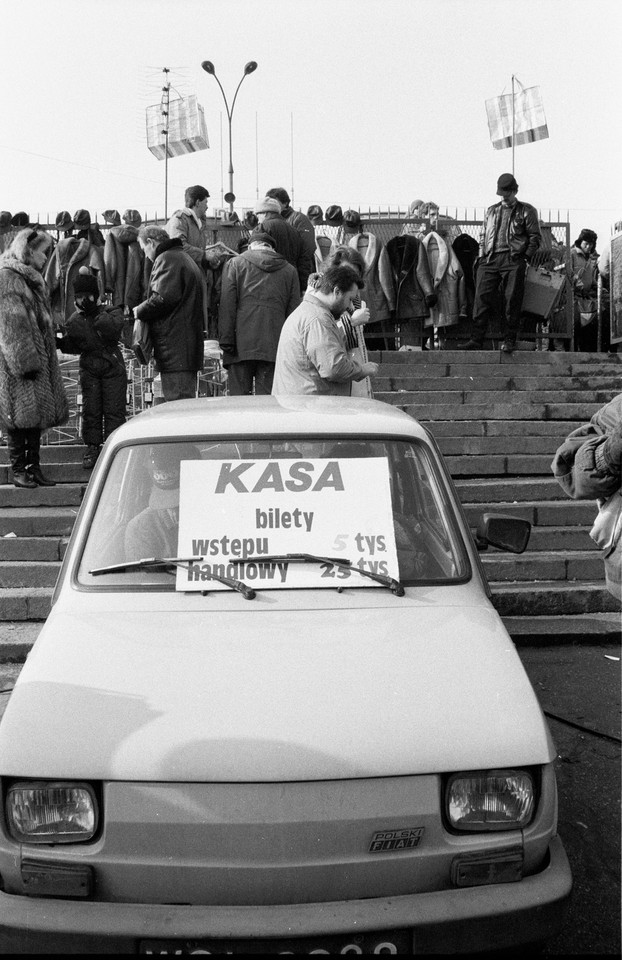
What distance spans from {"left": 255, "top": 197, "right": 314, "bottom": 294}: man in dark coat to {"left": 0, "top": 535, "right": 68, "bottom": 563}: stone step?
4.08 metres

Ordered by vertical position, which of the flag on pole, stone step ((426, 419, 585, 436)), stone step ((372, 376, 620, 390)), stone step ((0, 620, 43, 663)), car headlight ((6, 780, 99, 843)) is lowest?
stone step ((0, 620, 43, 663))

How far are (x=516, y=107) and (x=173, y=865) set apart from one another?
16.7 metres

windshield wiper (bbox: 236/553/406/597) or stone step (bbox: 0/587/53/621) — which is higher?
windshield wiper (bbox: 236/553/406/597)

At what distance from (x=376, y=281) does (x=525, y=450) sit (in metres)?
4.14

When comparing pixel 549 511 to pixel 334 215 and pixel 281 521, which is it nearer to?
pixel 281 521

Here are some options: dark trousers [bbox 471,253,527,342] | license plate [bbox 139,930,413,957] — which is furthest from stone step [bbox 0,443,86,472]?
license plate [bbox 139,930,413,957]

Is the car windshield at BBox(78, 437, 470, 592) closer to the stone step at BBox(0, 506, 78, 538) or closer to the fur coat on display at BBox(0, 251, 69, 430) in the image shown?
the stone step at BBox(0, 506, 78, 538)

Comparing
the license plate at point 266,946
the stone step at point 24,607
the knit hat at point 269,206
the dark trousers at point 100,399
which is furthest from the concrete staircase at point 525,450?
the license plate at point 266,946

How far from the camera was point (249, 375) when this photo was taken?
8297 millimetres

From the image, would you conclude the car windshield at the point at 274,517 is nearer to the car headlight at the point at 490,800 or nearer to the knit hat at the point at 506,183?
the car headlight at the point at 490,800

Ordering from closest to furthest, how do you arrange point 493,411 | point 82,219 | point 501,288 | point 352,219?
point 493,411
point 501,288
point 352,219
point 82,219

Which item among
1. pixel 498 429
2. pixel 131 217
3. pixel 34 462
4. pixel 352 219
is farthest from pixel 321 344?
pixel 131 217

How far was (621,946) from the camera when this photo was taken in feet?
9.52

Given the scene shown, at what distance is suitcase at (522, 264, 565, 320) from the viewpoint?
1165 centimetres
